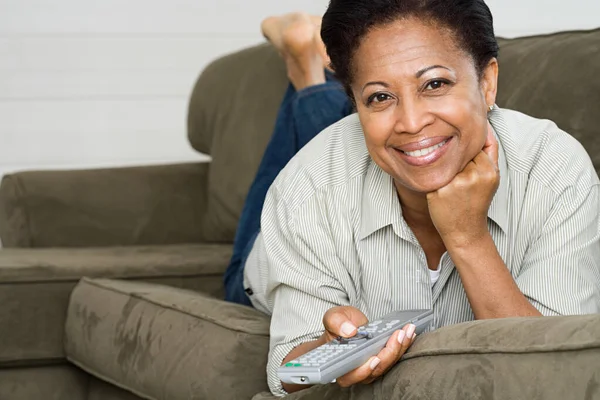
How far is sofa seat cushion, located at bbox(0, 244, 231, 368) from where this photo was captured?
6.49 feet

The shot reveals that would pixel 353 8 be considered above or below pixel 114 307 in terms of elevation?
above

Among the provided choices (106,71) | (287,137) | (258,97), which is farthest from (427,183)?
(106,71)

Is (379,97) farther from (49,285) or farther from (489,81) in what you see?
(49,285)

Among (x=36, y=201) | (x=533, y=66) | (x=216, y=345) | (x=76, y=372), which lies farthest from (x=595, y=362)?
(x=36, y=201)

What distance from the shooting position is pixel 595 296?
4.16 feet

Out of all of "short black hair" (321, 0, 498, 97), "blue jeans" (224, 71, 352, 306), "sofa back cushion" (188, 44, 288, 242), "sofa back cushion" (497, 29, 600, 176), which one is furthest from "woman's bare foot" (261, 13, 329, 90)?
"short black hair" (321, 0, 498, 97)

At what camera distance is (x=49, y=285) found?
200 centimetres

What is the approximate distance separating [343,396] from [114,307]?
81cm

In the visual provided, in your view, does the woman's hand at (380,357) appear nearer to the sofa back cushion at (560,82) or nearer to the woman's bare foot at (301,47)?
the sofa back cushion at (560,82)

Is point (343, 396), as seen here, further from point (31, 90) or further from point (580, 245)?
point (31, 90)

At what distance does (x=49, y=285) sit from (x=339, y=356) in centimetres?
116

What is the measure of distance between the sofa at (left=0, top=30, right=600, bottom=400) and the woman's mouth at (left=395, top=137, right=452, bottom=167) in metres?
0.31

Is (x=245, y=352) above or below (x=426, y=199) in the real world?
below

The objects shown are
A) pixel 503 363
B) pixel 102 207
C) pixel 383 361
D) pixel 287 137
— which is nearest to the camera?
pixel 503 363
